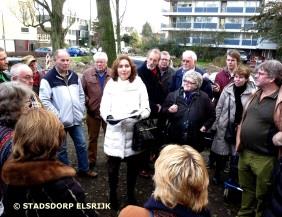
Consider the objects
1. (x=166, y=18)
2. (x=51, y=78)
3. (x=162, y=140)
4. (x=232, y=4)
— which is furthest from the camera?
(x=166, y=18)

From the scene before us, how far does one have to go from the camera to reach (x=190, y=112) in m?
4.07

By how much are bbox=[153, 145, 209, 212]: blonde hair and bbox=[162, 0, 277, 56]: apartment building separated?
4260 cm

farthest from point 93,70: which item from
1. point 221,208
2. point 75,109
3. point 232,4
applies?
point 232,4

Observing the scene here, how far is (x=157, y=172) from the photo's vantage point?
1.90 meters

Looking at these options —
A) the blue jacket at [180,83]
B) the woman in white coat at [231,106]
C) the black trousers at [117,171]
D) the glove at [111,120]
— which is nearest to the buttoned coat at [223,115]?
the woman in white coat at [231,106]

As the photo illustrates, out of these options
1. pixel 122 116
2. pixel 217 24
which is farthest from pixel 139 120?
pixel 217 24

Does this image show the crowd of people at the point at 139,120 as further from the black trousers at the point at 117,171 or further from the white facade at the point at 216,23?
the white facade at the point at 216,23

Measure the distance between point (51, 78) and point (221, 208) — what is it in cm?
291

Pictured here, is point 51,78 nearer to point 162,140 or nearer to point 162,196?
point 162,140

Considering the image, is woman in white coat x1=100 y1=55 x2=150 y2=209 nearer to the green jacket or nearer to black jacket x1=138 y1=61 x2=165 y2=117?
black jacket x1=138 y1=61 x2=165 y2=117

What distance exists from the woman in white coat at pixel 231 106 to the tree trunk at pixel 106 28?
4.01 metres

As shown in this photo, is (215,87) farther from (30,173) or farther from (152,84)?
(30,173)

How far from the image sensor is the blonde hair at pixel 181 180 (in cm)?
181

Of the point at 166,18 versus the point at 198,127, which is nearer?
→ the point at 198,127
